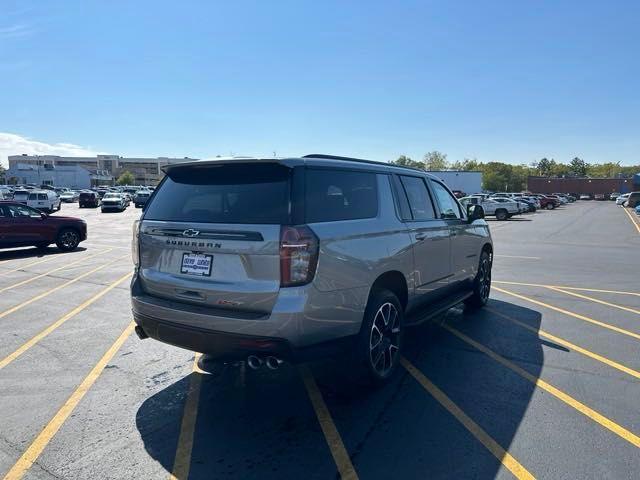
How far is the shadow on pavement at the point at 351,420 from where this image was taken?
2.87 meters

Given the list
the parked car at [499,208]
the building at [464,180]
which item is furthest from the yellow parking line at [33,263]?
the building at [464,180]

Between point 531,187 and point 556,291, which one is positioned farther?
point 531,187

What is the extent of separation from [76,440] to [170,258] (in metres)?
1.43

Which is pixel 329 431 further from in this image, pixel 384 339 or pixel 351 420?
pixel 384 339

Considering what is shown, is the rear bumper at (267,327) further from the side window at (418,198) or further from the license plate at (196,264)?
the side window at (418,198)

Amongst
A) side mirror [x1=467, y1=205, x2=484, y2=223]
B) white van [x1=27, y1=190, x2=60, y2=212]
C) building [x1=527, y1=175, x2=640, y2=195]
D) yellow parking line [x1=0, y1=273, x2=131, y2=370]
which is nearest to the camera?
yellow parking line [x1=0, y1=273, x2=131, y2=370]

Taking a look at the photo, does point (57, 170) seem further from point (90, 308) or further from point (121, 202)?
point (90, 308)

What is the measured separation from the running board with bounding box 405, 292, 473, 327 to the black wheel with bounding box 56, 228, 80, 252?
503 inches

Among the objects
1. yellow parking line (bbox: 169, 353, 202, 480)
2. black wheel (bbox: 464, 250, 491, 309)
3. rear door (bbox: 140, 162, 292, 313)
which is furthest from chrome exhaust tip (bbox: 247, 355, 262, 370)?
black wheel (bbox: 464, 250, 491, 309)

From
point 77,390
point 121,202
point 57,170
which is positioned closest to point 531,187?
point 121,202

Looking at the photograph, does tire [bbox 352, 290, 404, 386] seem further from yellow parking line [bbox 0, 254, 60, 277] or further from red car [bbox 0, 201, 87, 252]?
red car [bbox 0, 201, 87, 252]

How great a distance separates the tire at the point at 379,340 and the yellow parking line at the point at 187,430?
135cm

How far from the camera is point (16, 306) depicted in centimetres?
688

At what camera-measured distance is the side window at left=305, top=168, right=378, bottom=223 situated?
345 cm
